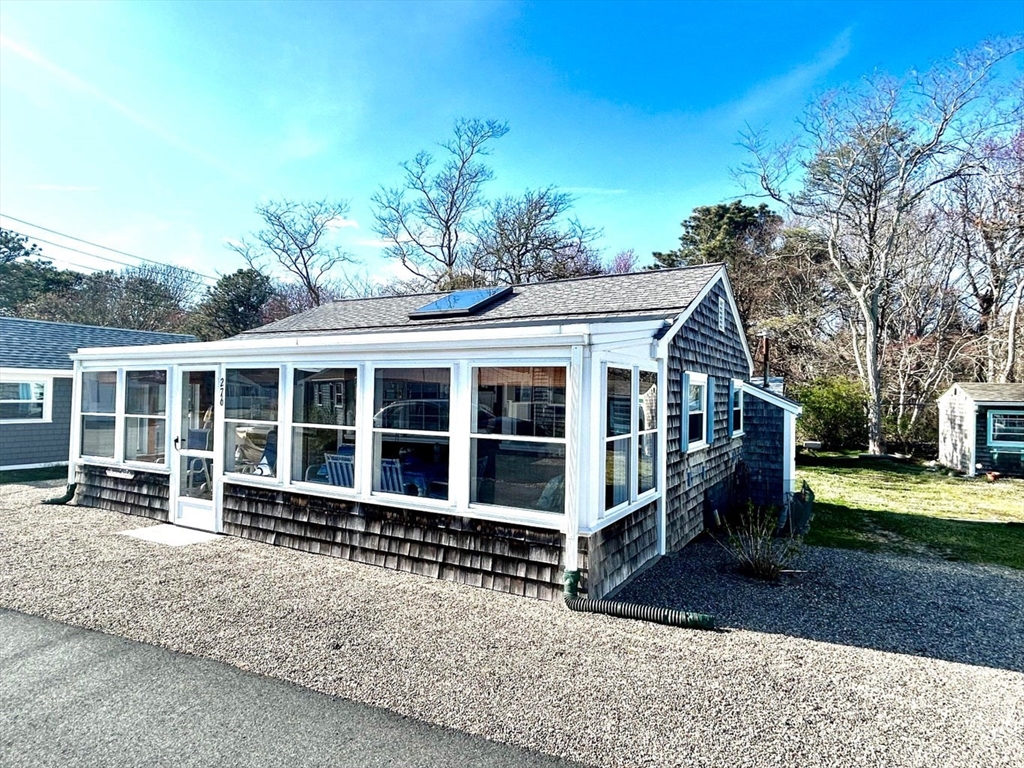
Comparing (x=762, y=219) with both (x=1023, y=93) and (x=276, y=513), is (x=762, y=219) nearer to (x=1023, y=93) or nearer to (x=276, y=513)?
(x=1023, y=93)

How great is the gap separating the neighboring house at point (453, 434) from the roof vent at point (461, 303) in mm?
52

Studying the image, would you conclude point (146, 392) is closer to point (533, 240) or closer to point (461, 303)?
point (461, 303)

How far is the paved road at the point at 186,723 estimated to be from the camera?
271 cm

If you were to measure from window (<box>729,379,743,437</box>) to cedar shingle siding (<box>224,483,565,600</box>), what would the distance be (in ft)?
19.8

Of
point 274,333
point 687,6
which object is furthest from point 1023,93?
point 274,333

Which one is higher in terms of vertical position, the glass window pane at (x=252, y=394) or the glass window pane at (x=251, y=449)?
the glass window pane at (x=252, y=394)

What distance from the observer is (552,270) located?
23375 millimetres

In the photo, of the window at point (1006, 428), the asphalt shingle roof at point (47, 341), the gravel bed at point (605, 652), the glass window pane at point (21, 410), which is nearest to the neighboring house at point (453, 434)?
the gravel bed at point (605, 652)

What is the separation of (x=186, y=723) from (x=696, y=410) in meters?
6.85

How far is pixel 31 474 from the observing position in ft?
38.6

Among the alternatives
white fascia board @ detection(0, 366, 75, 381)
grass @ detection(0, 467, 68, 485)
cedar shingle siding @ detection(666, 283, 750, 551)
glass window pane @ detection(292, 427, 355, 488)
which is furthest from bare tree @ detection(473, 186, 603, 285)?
glass window pane @ detection(292, 427, 355, 488)

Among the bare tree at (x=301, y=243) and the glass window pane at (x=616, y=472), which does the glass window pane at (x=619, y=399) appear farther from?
the bare tree at (x=301, y=243)

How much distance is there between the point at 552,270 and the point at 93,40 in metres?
16.6

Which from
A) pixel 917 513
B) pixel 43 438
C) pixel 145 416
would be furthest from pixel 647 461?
pixel 43 438
